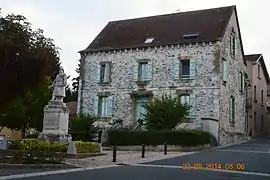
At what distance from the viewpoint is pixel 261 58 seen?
146 feet

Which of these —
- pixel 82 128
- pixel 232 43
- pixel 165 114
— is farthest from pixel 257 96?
pixel 82 128

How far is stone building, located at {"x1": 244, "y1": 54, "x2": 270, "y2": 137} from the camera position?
1599 inches

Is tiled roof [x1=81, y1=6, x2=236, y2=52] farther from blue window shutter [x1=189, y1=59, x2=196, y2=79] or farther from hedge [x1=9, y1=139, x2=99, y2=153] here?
hedge [x1=9, y1=139, x2=99, y2=153]

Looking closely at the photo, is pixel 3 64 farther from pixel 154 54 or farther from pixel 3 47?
pixel 154 54

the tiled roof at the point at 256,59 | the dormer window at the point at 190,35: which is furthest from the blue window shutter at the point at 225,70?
the tiled roof at the point at 256,59

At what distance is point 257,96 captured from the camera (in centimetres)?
4350

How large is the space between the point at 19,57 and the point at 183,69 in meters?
21.0

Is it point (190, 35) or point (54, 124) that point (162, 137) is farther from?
point (190, 35)

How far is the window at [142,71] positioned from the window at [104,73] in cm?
251

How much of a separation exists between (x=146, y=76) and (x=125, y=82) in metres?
1.85

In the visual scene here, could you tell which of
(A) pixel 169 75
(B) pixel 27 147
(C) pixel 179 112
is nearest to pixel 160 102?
(C) pixel 179 112

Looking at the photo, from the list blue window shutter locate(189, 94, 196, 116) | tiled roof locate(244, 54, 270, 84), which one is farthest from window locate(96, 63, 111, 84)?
tiled roof locate(244, 54, 270, 84)

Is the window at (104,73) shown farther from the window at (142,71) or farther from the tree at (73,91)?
the tree at (73,91)

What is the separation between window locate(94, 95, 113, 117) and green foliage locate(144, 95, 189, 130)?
647cm
